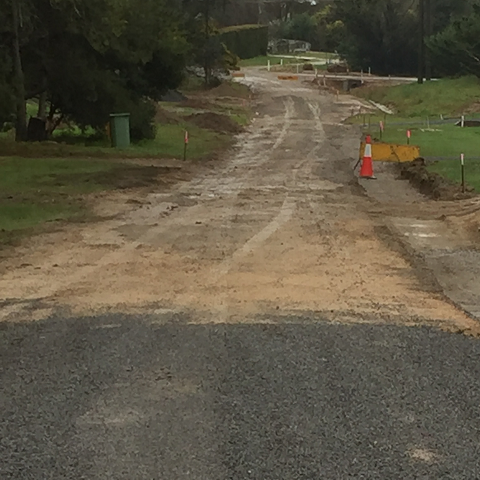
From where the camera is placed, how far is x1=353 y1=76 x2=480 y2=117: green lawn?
5347 centimetres

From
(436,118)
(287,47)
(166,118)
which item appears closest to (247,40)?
(287,47)

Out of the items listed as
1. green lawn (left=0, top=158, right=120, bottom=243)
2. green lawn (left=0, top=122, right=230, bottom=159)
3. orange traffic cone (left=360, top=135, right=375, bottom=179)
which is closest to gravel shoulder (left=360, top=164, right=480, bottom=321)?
orange traffic cone (left=360, top=135, right=375, bottom=179)

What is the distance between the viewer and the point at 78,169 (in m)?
23.4

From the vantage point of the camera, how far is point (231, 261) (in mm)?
11414

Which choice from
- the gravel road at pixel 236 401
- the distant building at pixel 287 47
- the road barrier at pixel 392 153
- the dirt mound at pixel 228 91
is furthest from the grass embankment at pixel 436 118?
the distant building at pixel 287 47

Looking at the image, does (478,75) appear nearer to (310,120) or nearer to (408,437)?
(310,120)

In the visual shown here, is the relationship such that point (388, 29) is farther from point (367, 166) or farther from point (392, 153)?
point (367, 166)

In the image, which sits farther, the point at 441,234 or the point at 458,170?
the point at 458,170

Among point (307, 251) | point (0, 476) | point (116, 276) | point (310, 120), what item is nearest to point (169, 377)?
point (0, 476)

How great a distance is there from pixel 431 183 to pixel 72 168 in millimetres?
9034

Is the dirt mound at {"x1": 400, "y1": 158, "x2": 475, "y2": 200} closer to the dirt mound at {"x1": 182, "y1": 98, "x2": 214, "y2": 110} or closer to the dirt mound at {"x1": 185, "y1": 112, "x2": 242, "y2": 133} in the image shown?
the dirt mound at {"x1": 185, "y1": 112, "x2": 242, "y2": 133}

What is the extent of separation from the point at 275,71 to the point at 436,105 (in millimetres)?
Result: 35120

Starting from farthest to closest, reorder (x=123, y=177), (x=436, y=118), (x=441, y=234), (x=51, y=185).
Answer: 1. (x=436, y=118)
2. (x=123, y=177)
3. (x=51, y=185)
4. (x=441, y=234)

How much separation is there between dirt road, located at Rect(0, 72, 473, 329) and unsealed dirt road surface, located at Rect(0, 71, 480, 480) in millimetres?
46
